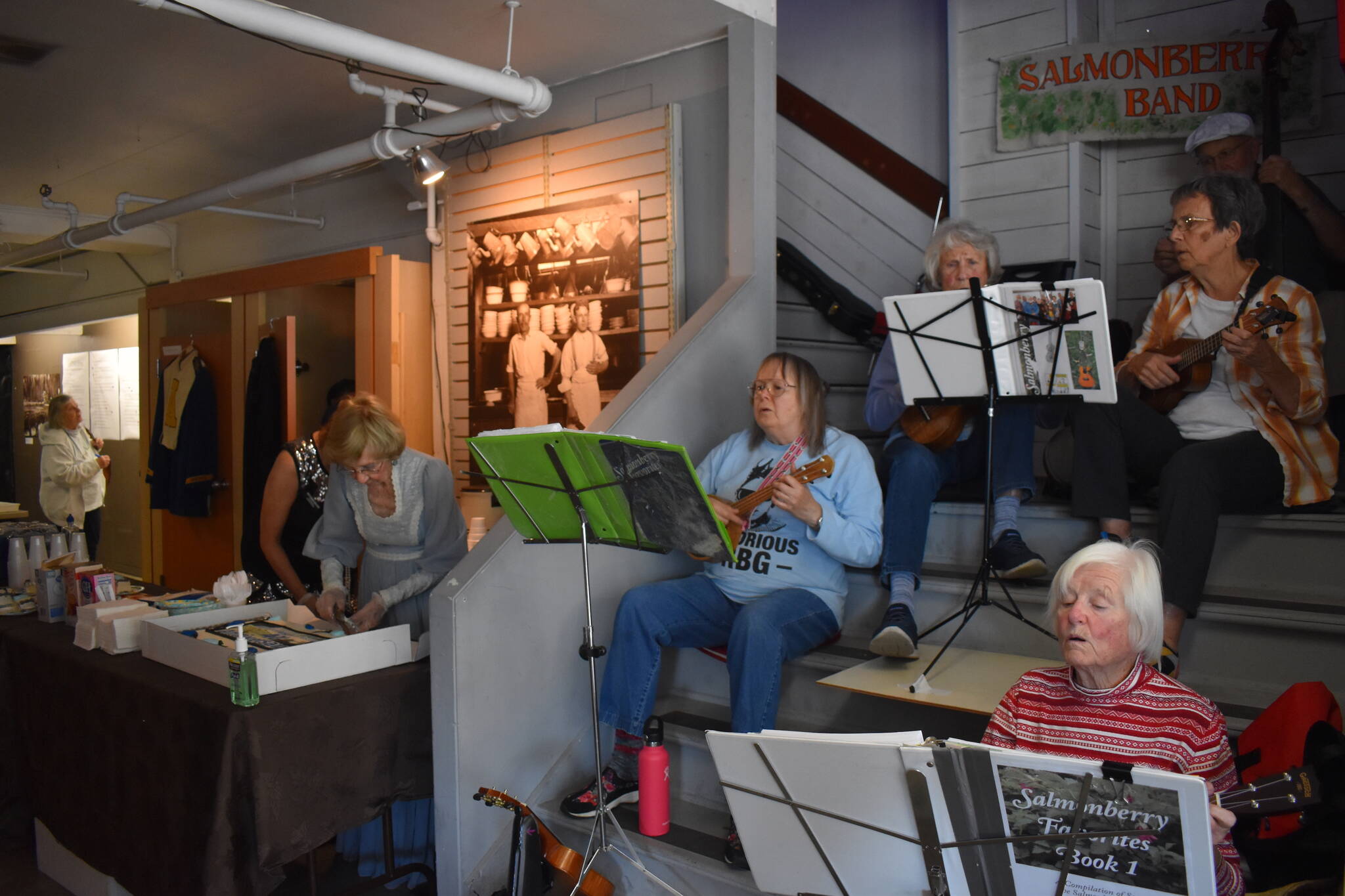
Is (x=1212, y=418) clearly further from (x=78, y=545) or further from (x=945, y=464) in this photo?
(x=78, y=545)

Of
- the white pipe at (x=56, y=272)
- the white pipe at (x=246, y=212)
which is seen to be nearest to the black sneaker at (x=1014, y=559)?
the white pipe at (x=246, y=212)

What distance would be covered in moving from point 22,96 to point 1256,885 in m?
5.72

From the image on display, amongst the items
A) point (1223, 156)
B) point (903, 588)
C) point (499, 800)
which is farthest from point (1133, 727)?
point (1223, 156)

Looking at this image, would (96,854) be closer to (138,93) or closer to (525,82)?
(525,82)

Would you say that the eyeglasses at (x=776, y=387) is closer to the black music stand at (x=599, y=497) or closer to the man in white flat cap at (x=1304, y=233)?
the black music stand at (x=599, y=497)

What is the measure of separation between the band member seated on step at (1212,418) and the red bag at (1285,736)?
2.20 ft

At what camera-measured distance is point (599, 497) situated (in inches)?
91.4

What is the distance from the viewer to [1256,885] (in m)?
1.73

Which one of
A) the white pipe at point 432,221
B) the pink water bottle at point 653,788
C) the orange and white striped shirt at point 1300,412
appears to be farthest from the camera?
the white pipe at point 432,221

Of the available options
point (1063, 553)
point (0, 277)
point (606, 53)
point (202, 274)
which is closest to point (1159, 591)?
point (1063, 553)

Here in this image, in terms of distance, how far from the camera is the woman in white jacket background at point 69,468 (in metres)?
7.31

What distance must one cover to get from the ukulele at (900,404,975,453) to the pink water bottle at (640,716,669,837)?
1281 millimetres

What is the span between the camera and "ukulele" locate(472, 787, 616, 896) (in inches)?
97.1

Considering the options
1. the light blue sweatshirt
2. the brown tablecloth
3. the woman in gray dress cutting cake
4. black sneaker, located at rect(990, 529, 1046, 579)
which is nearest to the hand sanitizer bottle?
the brown tablecloth
